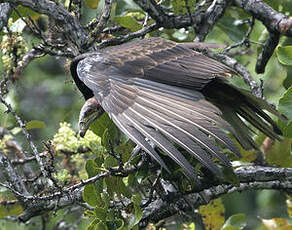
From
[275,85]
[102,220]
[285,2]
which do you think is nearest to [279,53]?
[285,2]

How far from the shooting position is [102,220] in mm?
3270

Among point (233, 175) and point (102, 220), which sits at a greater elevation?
point (233, 175)

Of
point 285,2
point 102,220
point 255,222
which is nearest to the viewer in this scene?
point 102,220

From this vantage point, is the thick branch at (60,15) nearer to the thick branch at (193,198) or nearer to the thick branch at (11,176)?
the thick branch at (11,176)

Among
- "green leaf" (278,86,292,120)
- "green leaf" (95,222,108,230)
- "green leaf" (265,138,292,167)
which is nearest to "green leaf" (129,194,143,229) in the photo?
"green leaf" (95,222,108,230)

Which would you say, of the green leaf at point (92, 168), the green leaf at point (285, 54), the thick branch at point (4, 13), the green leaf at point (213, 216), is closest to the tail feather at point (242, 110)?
the green leaf at point (285, 54)

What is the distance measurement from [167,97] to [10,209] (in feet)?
4.65

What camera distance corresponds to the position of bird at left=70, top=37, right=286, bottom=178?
3.25m

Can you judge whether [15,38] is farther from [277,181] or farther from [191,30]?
[277,181]

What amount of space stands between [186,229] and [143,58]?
1.16m

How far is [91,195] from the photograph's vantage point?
11.1 ft

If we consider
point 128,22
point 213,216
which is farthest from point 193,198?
point 128,22

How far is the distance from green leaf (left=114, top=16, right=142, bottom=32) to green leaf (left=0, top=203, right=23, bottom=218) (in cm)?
155

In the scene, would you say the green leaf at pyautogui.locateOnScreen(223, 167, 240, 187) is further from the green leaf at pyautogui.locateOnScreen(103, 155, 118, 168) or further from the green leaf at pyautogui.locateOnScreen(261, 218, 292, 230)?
the green leaf at pyautogui.locateOnScreen(103, 155, 118, 168)
